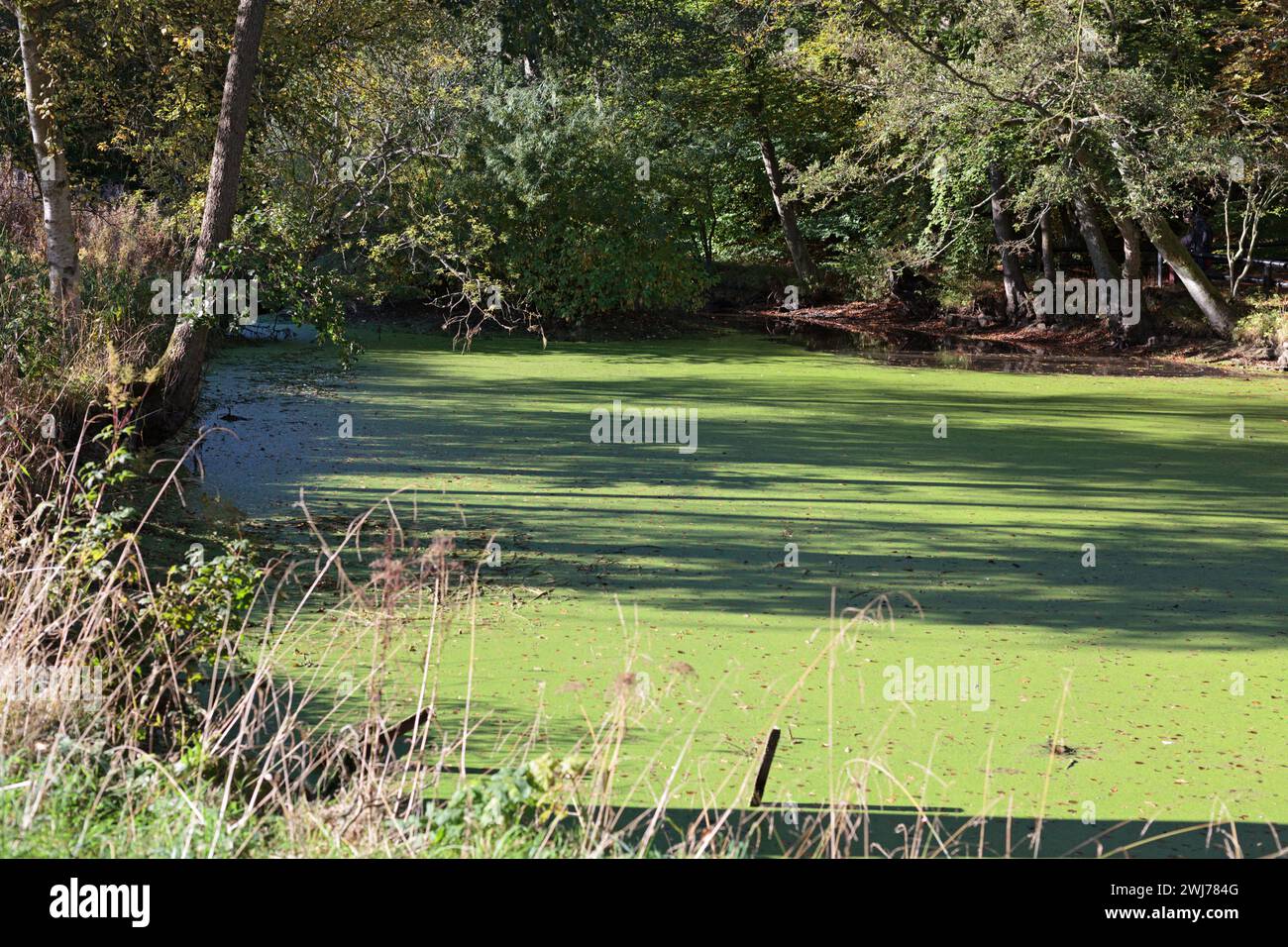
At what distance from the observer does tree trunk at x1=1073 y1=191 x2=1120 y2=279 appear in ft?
59.3

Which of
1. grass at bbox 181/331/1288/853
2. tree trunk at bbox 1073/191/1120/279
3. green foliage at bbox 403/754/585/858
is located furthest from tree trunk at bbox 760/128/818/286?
green foliage at bbox 403/754/585/858

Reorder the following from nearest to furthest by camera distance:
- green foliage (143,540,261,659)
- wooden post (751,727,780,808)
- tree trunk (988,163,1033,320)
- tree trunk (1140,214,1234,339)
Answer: wooden post (751,727,780,808), green foliage (143,540,261,659), tree trunk (1140,214,1234,339), tree trunk (988,163,1033,320)

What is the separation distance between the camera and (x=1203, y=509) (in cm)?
822

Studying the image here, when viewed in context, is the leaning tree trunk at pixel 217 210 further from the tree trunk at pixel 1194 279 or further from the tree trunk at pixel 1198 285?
the tree trunk at pixel 1198 285

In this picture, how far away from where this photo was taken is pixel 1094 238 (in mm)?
18438

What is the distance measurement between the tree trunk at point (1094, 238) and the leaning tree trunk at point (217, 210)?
40.0ft

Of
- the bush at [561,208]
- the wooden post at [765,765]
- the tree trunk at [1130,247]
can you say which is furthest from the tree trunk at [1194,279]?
the wooden post at [765,765]

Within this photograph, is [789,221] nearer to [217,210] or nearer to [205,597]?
[217,210]

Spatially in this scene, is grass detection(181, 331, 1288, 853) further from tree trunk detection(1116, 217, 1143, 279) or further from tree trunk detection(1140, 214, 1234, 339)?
tree trunk detection(1116, 217, 1143, 279)

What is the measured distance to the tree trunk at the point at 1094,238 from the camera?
711 inches

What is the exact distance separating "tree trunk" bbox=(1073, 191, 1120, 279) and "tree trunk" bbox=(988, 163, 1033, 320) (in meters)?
1.18
